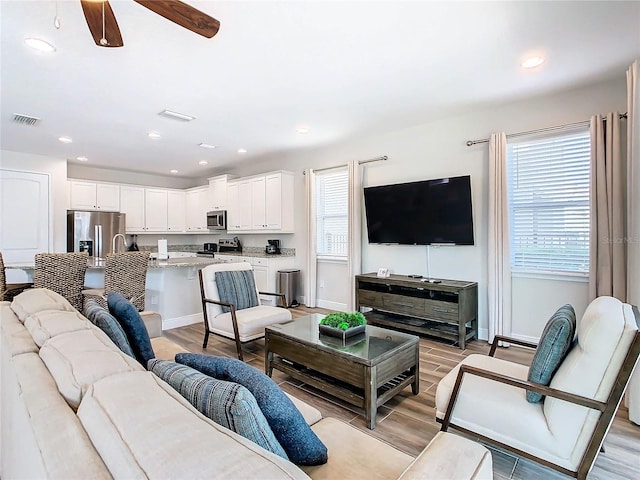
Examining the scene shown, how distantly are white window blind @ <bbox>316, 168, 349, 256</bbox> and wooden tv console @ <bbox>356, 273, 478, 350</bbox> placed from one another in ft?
3.44

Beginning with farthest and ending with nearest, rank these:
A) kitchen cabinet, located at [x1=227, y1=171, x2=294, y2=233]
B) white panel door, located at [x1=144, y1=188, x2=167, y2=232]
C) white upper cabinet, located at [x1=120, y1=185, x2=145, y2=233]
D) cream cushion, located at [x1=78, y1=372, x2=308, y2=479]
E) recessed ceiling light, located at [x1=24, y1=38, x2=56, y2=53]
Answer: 1. white panel door, located at [x1=144, y1=188, x2=167, y2=232]
2. white upper cabinet, located at [x1=120, y1=185, x2=145, y2=233]
3. kitchen cabinet, located at [x1=227, y1=171, x2=294, y2=233]
4. recessed ceiling light, located at [x1=24, y1=38, x2=56, y2=53]
5. cream cushion, located at [x1=78, y1=372, x2=308, y2=479]

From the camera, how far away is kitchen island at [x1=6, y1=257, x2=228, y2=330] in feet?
14.0

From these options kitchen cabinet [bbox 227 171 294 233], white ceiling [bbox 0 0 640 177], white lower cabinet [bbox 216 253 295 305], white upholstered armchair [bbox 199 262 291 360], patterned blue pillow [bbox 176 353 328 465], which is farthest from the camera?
kitchen cabinet [bbox 227 171 294 233]

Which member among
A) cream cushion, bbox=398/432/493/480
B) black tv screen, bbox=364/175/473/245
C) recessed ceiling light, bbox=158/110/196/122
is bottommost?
cream cushion, bbox=398/432/493/480

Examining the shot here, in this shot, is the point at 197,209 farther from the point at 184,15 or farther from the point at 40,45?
the point at 184,15

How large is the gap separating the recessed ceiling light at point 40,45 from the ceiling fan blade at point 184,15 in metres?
1.48

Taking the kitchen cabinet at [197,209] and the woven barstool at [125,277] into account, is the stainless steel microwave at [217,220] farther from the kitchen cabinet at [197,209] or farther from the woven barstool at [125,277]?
the woven barstool at [125,277]

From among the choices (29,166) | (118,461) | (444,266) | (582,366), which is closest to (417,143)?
(444,266)

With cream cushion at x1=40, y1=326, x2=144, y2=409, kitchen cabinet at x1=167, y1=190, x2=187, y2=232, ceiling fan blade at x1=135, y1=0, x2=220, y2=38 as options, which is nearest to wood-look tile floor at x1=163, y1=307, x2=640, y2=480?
cream cushion at x1=40, y1=326, x2=144, y2=409

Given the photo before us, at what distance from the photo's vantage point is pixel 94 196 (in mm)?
6633

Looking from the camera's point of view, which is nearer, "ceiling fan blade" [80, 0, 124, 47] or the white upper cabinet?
"ceiling fan blade" [80, 0, 124, 47]

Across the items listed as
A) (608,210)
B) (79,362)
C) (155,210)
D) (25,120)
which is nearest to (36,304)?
(79,362)

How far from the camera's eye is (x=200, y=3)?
6.77 ft

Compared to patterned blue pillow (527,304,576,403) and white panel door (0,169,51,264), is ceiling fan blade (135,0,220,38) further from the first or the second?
white panel door (0,169,51,264)
